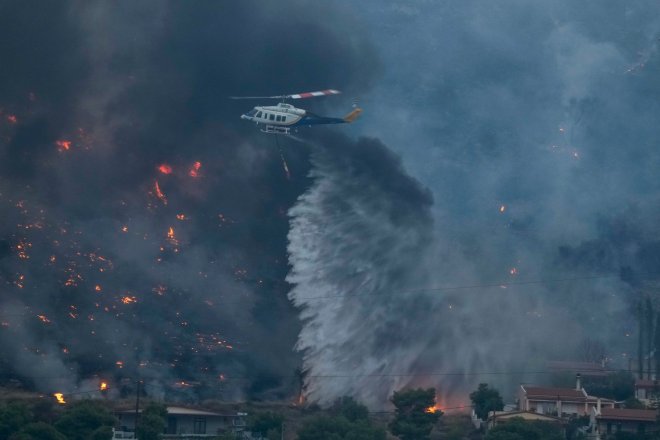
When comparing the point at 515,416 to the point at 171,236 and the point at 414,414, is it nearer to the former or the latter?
the point at 414,414

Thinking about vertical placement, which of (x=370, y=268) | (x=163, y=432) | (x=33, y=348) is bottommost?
(x=163, y=432)

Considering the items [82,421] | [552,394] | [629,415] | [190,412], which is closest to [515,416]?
[629,415]

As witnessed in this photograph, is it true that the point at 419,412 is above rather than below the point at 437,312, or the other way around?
below

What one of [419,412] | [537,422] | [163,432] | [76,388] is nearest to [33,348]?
[76,388]

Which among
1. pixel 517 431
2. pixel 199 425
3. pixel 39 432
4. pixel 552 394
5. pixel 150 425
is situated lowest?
pixel 39 432

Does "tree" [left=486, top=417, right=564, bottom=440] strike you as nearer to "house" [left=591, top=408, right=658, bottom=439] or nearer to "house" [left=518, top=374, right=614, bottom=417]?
"house" [left=591, top=408, right=658, bottom=439]

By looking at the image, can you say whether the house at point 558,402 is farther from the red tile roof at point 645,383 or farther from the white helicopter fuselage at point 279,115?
the white helicopter fuselage at point 279,115

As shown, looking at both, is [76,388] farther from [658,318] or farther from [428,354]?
[658,318]

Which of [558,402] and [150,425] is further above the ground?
[558,402]
